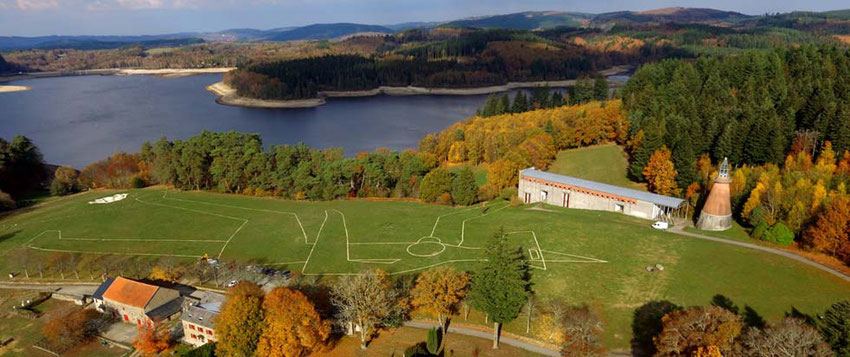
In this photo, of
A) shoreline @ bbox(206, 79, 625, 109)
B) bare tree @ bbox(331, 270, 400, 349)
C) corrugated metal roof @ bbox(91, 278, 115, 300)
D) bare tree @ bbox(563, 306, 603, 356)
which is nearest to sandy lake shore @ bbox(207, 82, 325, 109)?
shoreline @ bbox(206, 79, 625, 109)

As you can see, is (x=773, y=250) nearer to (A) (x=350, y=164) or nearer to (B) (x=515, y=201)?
(B) (x=515, y=201)

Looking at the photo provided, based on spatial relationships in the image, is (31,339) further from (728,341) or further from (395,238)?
(728,341)

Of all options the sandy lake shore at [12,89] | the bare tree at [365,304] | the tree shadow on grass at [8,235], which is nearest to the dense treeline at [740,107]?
the bare tree at [365,304]

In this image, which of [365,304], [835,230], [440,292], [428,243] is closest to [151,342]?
[365,304]

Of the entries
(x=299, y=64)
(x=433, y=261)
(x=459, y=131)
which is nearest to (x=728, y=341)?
(x=433, y=261)

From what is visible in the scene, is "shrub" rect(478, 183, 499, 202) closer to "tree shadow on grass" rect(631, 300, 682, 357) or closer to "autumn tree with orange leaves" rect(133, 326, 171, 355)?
"tree shadow on grass" rect(631, 300, 682, 357)
